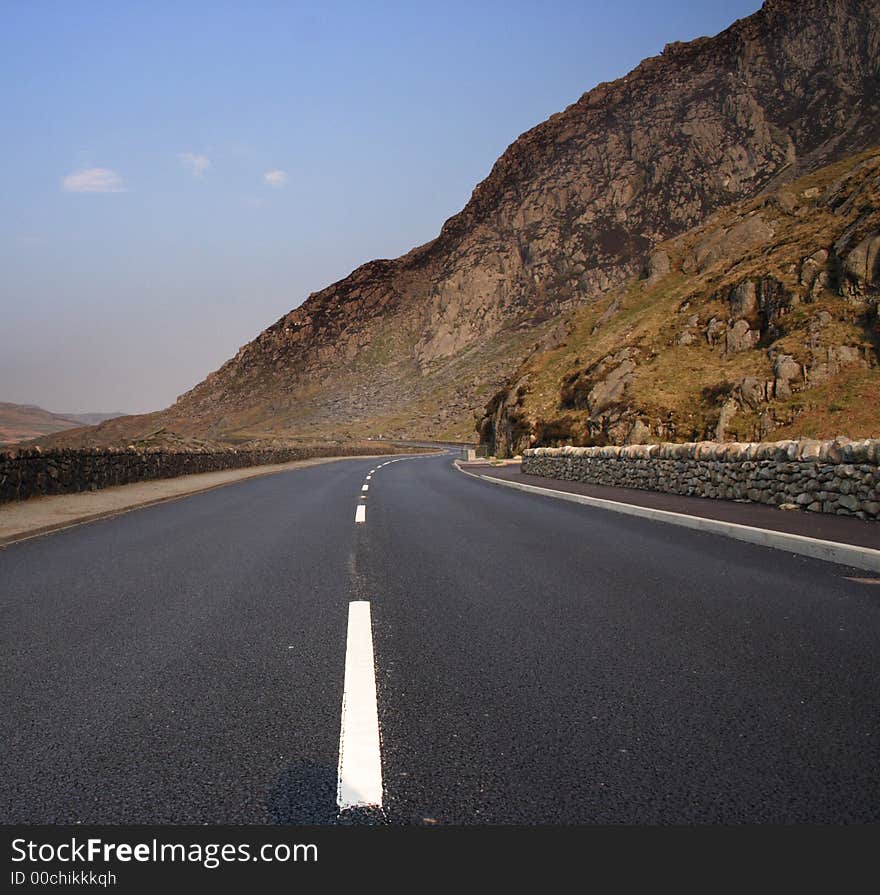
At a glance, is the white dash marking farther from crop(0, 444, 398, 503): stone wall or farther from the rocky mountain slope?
the rocky mountain slope

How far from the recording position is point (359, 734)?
3.07m

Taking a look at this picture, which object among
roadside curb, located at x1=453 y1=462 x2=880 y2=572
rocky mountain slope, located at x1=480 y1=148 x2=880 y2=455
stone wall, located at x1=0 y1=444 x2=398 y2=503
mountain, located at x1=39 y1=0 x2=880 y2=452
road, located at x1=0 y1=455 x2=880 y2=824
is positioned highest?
mountain, located at x1=39 y1=0 x2=880 y2=452

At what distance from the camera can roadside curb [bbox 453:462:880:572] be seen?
737cm

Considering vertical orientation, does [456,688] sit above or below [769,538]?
above

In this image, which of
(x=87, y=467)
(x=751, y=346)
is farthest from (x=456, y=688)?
(x=751, y=346)

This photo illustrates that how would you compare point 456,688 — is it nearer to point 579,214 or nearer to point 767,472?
point 767,472

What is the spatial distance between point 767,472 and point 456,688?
11475 mm

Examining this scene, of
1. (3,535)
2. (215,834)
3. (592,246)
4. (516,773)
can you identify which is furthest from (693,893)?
(592,246)

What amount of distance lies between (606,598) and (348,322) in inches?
7138

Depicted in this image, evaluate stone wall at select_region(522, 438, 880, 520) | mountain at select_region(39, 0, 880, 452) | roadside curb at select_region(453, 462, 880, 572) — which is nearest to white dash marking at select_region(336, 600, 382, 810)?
roadside curb at select_region(453, 462, 880, 572)

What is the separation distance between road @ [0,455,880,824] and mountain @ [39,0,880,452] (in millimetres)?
94700

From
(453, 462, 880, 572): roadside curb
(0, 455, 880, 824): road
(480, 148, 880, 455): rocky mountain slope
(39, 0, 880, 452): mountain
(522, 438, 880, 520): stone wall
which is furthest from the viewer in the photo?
(39, 0, 880, 452): mountain

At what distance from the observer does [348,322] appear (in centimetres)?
18162

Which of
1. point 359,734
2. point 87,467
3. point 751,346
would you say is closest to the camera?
point 359,734
